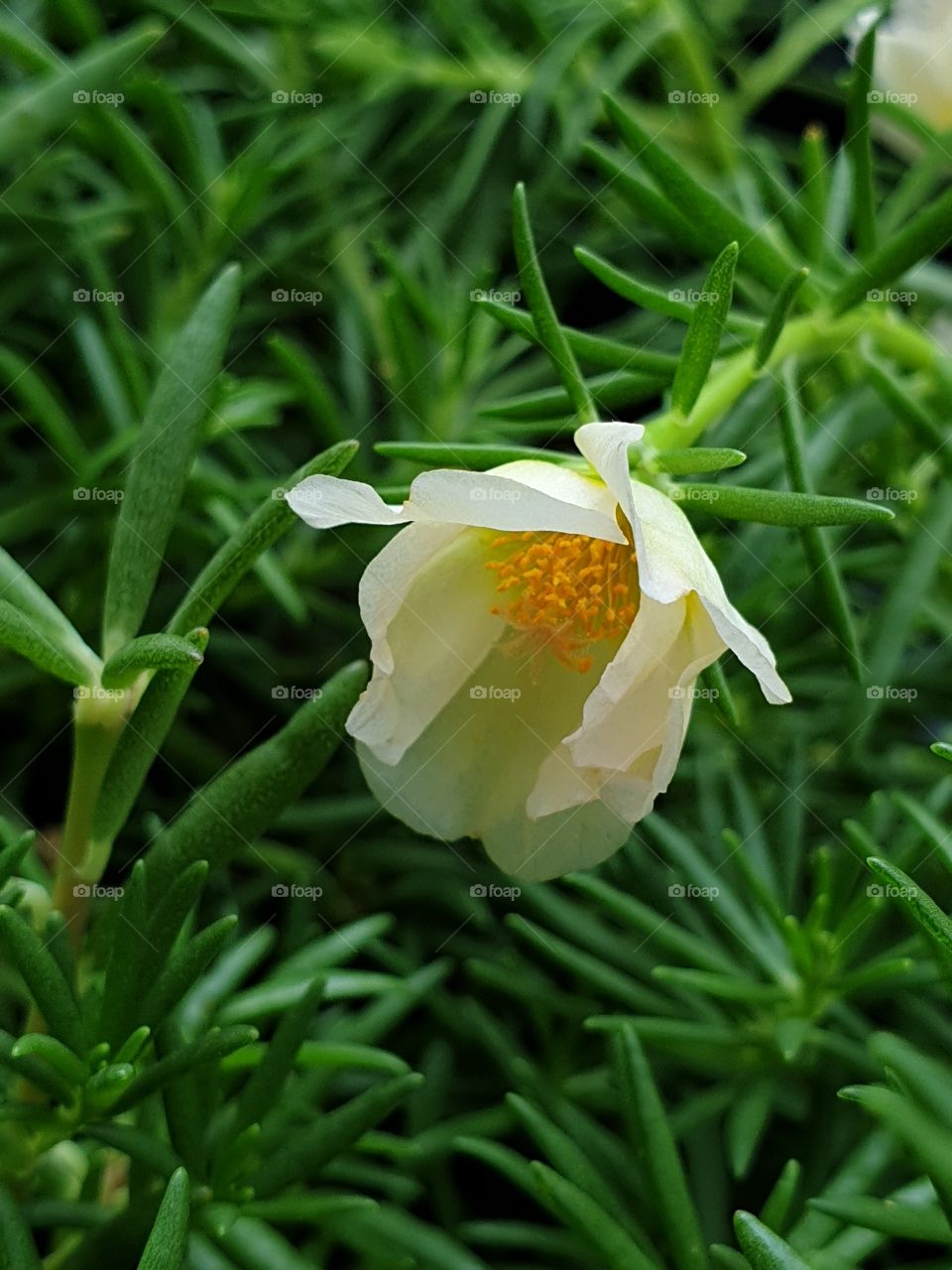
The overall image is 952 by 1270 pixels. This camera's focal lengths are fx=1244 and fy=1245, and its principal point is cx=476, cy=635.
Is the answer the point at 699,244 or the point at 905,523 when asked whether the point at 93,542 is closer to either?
the point at 699,244

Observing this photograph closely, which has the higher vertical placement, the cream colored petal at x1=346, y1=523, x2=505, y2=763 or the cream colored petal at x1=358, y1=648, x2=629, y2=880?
the cream colored petal at x1=346, y1=523, x2=505, y2=763

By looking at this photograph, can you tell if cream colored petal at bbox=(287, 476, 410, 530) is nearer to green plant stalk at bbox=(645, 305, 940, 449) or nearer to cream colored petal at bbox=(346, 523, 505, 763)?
cream colored petal at bbox=(346, 523, 505, 763)

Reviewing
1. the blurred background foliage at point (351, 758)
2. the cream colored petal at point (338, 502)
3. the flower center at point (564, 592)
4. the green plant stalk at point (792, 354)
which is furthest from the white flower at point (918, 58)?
the cream colored petal at point (338, 502)

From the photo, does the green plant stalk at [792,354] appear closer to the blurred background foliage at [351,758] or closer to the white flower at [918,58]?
the blurred background foliage at [351,758]

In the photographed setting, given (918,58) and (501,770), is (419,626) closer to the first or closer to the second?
(501,770)

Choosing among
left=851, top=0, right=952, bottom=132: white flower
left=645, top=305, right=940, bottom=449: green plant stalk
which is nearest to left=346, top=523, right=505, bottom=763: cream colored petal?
left=645, top=305, right=940, bottom=449: green plant stalk
